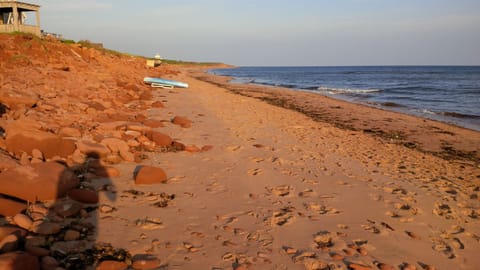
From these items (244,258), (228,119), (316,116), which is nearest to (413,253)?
(244,258)

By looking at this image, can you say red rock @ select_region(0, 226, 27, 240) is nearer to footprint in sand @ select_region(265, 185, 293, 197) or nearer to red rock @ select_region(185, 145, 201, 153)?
footprint in sand @ select_region(265, 185, 293, 197)

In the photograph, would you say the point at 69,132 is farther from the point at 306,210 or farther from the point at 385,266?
the point at 385,266

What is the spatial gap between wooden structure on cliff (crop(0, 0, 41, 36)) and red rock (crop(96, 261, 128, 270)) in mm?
23330

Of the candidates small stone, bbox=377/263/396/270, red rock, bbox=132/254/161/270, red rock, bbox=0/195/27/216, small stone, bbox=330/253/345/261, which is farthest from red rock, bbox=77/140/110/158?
small stone, bbox=377/263/396/270

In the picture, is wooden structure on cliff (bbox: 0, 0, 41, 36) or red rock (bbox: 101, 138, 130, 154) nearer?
red rock (bbox: 101, 138, 130, 154)

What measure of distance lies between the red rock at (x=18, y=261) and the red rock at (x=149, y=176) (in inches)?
88.1

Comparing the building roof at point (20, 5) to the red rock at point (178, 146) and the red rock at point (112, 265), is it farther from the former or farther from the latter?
the red rock at point (112, 265)

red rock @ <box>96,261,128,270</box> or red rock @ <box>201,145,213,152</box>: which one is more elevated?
red rock @ <box>201,145,213,152</box>

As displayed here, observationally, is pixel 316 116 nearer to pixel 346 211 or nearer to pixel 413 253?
pixel 346 211

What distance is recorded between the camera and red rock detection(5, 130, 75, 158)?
498cm

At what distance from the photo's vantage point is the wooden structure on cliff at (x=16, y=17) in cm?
2125

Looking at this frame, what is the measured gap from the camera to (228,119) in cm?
1078

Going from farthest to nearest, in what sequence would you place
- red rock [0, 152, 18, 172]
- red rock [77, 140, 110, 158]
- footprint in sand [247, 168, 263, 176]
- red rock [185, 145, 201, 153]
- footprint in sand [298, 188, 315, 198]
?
red rock [185, 145, 201, 153], footprint in sand [247, 168, 263, 176], red rock [77, 140, 110, 158], footprint in sand [298, 188, 315, 198], red rock [0, 152, 18, 172]

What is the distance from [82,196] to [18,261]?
1.57m
